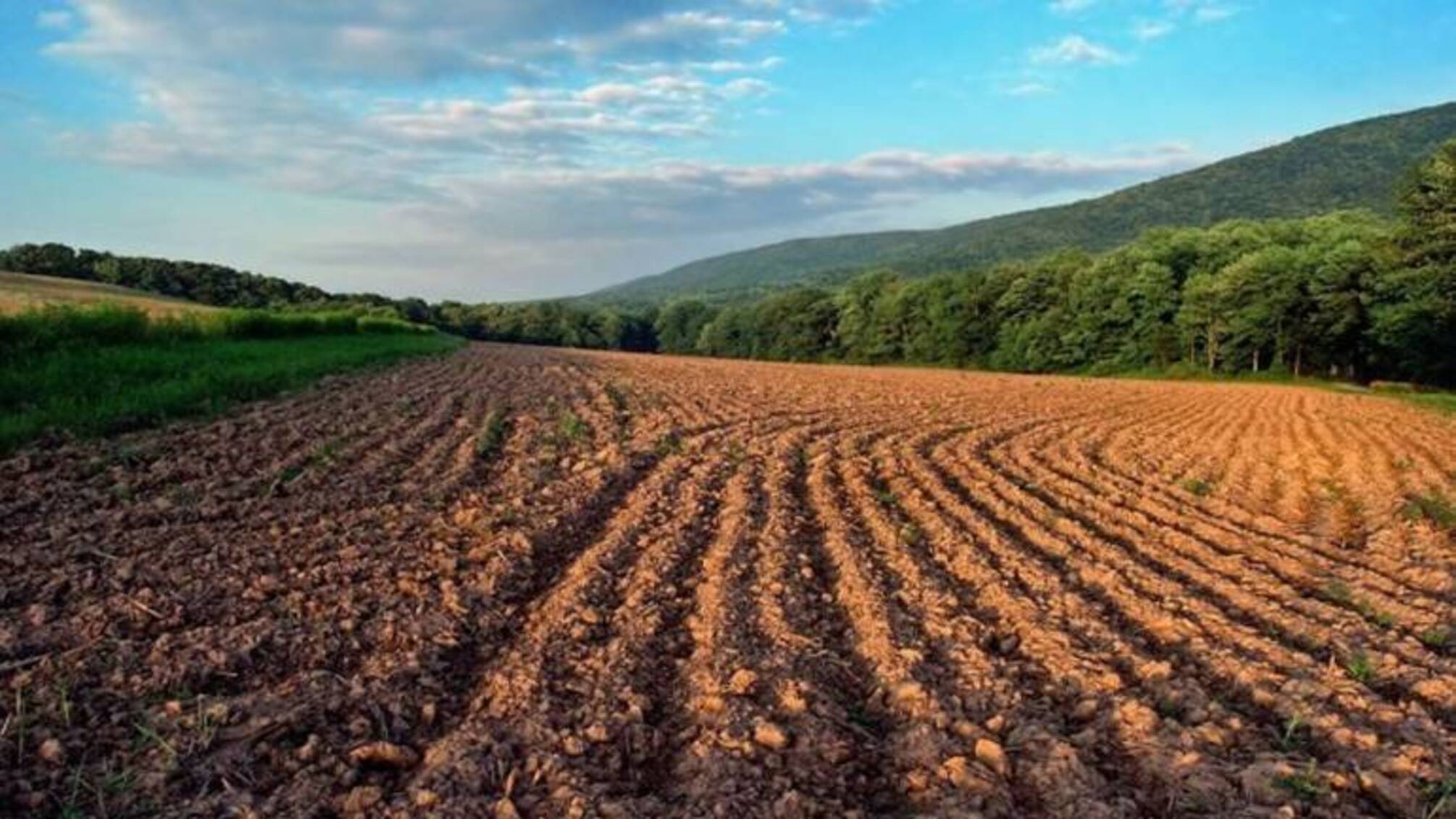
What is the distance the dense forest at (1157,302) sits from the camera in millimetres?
44000

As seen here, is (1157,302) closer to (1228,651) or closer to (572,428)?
(572,428)

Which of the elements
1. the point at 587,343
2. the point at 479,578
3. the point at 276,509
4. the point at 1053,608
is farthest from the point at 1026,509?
the point at 587,343

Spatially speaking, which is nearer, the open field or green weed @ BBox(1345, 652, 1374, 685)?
the open field

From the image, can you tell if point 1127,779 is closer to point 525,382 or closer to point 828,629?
point 828,629

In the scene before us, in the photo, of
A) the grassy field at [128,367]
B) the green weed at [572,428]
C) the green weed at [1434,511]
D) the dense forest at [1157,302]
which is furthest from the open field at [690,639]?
the dense forest at [1157,302]

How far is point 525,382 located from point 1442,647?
21.9 metres

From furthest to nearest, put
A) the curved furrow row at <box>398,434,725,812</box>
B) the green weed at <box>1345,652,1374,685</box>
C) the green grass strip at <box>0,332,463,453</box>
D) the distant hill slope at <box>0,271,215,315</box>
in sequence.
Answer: the distant hill slope at <box>0,271,215,315</box>
the green grass strip at <box>0,332,463,453</box>
the green weed at <box>1345,652,1374,685</box>
the curved furrow row at <box>398,434,725,812</box>

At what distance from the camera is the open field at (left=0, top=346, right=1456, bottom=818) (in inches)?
171

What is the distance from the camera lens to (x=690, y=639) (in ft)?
20.4

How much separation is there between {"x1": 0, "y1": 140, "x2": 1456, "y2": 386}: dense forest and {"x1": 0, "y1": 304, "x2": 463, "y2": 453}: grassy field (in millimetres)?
44390

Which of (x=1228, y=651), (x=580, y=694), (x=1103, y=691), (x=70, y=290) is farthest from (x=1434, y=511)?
(x=70, y=290)

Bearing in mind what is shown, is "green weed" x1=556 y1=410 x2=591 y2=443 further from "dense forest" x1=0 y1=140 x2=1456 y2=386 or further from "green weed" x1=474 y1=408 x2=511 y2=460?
"dense forest" x1=0 y1=140 x2=1456 y2=386

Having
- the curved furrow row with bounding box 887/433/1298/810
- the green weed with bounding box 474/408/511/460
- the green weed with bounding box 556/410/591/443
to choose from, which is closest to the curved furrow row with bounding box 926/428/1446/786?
the curved furrow row with bounding box 887/433/1298/810

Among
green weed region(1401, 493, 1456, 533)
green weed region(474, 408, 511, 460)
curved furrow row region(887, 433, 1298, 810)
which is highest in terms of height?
green weed region(474, 408, 511, 460)
